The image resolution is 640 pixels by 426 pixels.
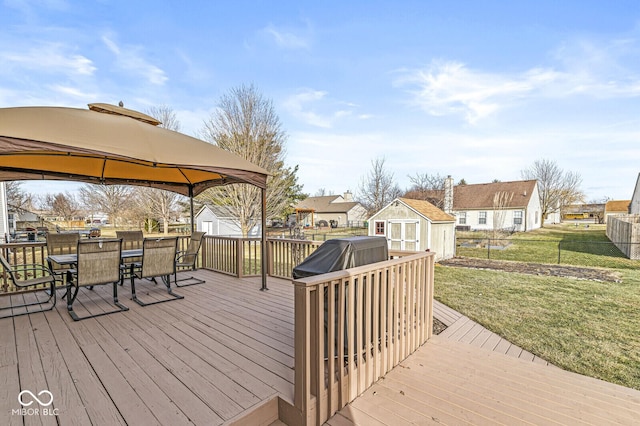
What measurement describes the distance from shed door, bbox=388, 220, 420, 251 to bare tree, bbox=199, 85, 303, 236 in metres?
5.90

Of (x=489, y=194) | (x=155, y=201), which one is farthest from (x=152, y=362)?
(x=489, y=194)

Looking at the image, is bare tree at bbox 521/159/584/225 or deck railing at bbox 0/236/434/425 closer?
deck railing at bbox 0/236/434/425

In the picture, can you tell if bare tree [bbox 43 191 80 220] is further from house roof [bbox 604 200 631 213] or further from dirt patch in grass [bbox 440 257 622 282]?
house roof [bbox 604 200 631 213]

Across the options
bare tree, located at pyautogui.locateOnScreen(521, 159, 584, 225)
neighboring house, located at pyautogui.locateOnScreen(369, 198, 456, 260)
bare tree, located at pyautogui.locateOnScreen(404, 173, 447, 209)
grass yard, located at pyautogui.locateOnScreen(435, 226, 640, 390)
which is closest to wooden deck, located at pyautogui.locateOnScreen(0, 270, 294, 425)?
grass yard, located at pyautogui.locateOnScreen(435, 226, 640, 390)

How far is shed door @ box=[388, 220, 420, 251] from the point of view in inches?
482

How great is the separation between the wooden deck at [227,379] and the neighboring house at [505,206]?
22232 mm

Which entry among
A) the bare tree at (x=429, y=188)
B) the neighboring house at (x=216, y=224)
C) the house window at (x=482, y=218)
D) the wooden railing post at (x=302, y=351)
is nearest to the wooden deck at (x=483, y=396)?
the wooden railing post at (x=302, y=351)

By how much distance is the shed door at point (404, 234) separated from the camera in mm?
12250

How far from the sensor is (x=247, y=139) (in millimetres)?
12750

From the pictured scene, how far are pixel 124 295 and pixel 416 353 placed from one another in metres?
4.50

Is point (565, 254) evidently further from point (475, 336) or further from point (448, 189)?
point (475, 336)

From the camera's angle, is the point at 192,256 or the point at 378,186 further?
the point at 378,186

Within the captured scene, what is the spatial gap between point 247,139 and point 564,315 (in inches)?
479

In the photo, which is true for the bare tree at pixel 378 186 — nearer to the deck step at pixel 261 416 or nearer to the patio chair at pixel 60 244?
the patio chair at pixel 60 244
